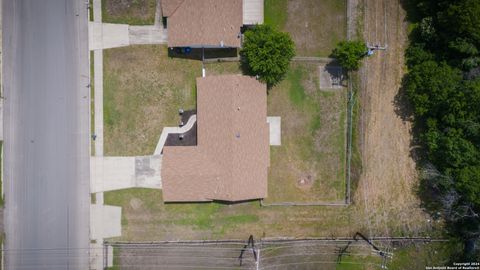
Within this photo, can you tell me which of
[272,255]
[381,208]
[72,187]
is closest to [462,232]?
[381,208]

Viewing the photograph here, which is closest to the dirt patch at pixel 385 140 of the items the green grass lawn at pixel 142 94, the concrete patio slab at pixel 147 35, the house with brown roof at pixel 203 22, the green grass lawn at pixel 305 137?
the green grass lawn at pixel 305 137

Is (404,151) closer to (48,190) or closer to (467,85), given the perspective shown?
(467,85)

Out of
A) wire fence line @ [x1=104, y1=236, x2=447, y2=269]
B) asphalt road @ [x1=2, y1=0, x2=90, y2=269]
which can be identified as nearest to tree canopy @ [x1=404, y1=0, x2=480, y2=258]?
wire fence line @ [x1=104, y1=236, x2=447, y2=269]

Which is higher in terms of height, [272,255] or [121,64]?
[121,64]

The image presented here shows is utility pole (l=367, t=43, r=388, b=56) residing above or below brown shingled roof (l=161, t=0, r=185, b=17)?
below

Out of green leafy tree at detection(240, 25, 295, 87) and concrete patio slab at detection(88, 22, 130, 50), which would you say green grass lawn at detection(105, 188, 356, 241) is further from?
concrete patio slab at detection(88, 22, 130, 50)

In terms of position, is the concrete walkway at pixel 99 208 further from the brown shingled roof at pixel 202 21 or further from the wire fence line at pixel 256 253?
the brown shingled roof at pixel 202 21
